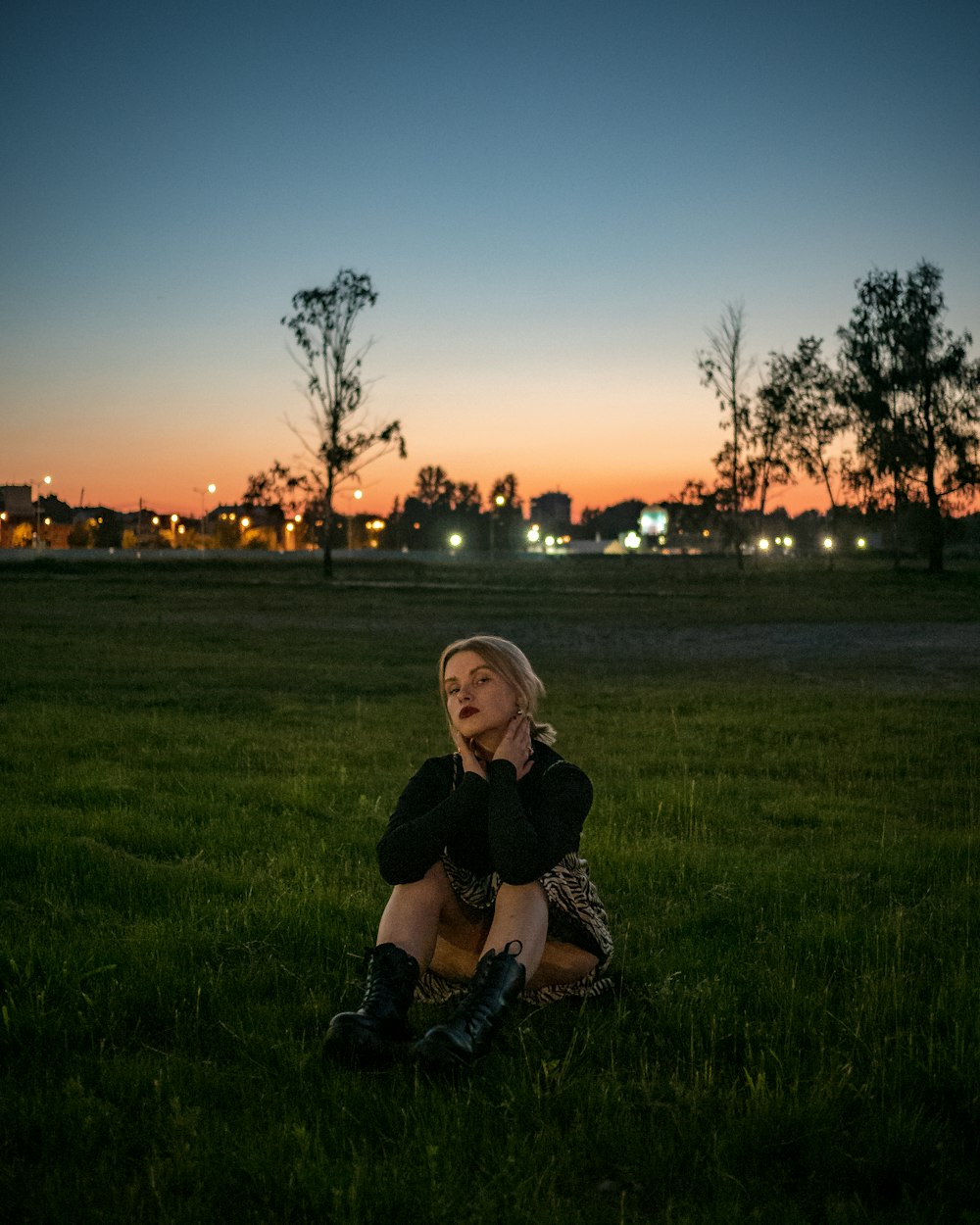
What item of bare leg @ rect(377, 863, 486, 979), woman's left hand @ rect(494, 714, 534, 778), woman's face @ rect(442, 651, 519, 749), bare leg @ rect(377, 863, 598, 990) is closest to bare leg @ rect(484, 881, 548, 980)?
bare leg @ rect(377, 863, 598, 990)

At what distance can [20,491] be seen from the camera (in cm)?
11875

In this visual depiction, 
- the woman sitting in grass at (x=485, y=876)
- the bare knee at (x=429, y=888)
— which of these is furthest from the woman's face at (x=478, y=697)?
the bare knee at (x=429, y=888)

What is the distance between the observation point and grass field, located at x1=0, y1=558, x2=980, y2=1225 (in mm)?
3162

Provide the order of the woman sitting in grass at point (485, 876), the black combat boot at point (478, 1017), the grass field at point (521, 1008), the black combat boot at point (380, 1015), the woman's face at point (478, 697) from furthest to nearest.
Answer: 1. the woman's face at point (478, 697)
2. the woman sitting in grass at point (485, 876)
3. the black combat boot at point (380, 1015)
4. the black combat boot at point (478, 1017)
5. the grass field at point (521, 1008)

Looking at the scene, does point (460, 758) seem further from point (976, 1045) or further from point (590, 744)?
point (590, 744)

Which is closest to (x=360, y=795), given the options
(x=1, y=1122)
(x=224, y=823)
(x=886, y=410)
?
(x=224, y=823)

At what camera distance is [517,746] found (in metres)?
4.47

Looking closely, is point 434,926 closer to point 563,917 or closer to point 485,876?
point 485,876

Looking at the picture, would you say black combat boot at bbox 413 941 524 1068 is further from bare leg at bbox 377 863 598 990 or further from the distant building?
the distant building

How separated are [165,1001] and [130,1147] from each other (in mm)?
1102

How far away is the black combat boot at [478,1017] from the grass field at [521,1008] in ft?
0.29

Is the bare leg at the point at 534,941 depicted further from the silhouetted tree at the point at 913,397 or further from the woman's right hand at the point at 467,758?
the silhouetted tree at the point at 913,397

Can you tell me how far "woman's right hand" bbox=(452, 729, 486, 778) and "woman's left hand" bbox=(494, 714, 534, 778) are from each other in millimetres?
94

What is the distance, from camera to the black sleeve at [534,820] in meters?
4.17
